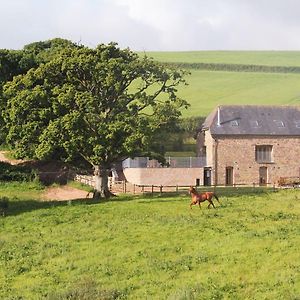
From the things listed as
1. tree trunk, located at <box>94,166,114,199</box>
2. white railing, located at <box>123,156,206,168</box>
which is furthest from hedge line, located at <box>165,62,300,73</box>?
tree trunk, located at <box>94,166,114,199</box>

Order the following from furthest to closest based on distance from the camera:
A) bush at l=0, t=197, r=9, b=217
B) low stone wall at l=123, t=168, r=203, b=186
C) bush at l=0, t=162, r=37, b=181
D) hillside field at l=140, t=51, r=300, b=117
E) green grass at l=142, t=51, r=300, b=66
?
green grass at l=142, t=51, r=300, b=66 < hillside field at l=140, t=51, r=300, b=117 < low stone wall at l=123, t=168, r=203, b=186 < bush at l=0, t=162, r=37, b=181 < bush at l=0, t=197, r=9, b=217

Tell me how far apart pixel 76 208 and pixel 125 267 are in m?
14.5

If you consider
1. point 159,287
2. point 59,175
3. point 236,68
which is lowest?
point 159,287

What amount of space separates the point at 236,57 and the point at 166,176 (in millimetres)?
84586

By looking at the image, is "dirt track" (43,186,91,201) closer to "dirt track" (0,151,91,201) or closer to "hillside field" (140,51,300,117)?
"dirt track" (0,151,91,201)

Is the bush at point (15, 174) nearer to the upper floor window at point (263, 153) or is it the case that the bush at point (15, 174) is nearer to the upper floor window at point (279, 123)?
the upper floor window at point (263, 153)

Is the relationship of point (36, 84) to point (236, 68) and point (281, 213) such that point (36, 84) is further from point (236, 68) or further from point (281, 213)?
point (236, 68)

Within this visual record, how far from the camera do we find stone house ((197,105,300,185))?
59844mm

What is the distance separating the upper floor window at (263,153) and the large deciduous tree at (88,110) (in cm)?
1850

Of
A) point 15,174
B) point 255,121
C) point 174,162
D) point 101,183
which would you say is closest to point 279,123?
point 255,121

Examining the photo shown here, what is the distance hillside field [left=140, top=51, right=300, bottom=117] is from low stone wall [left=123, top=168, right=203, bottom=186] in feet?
97.2

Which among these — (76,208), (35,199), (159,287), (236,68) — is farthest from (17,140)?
(236,68)

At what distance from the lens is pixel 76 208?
125ft

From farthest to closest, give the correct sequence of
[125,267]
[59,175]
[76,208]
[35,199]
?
[59,175], [35,199], [76,208], [125,267]
